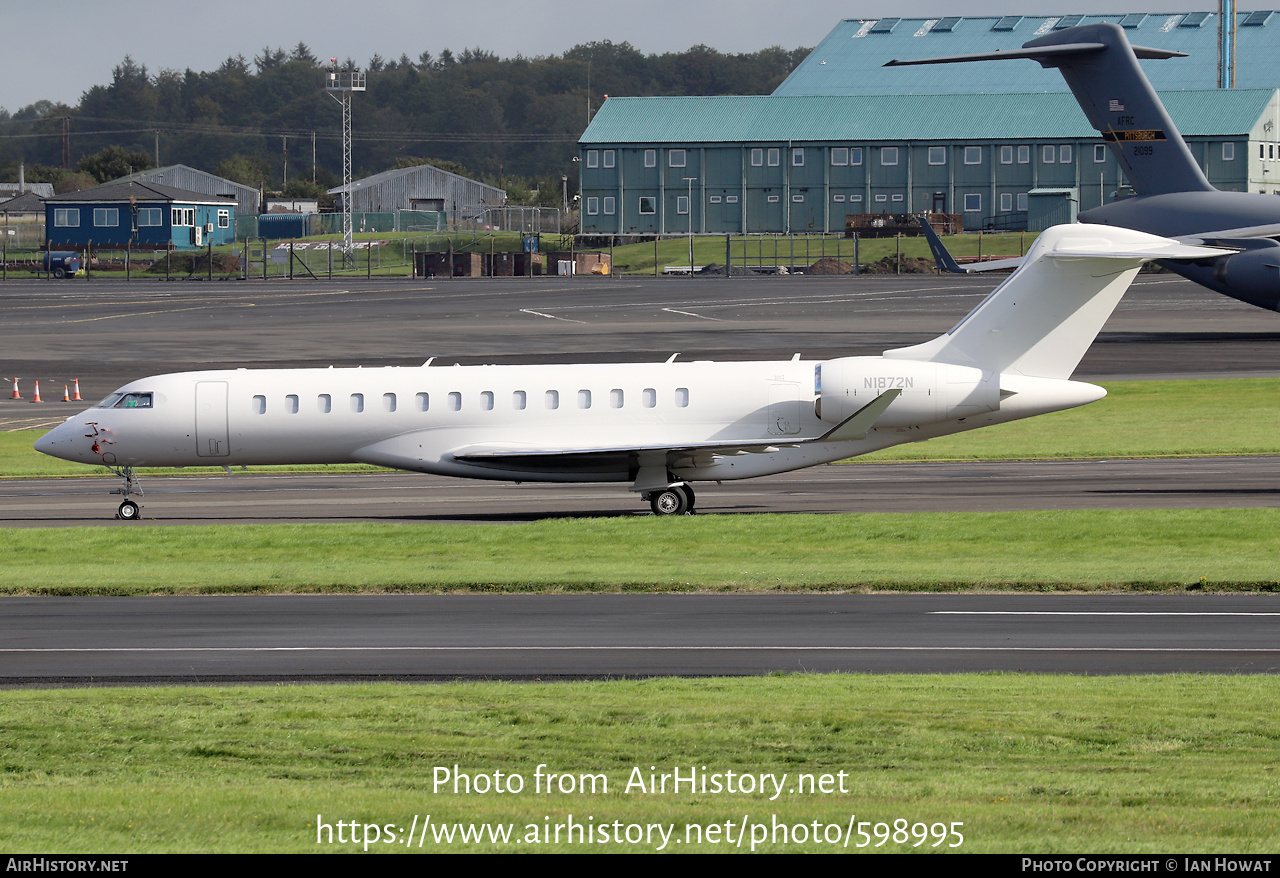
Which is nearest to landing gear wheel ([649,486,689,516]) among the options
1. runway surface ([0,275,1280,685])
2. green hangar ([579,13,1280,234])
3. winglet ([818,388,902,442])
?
runway surface ([0,275,1280,685])

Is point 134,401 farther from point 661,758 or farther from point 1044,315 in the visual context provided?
point 661,758

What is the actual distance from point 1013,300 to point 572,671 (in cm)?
1593

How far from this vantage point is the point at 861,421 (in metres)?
28.3

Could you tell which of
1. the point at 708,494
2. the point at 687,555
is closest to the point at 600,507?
the point at 708,494

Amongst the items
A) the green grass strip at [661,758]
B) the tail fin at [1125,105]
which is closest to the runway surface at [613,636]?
the green grass strip at [661,758]

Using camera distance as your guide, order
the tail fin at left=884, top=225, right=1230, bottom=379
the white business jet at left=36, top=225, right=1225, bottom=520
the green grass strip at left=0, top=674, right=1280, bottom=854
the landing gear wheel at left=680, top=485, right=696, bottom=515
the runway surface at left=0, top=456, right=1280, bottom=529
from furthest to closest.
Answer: the runway surface at left=0, top=456, right=1280, bottom=529
the landing gear wheel at left=680, top=485, right=696, bottom=515
the tail fin at left=884, top=225, right=1230, bottom=379
the white business jet at left=36, top=225, right=1225, bottom=520
the green grass strip at left=0, top=674, right=1280, bottom=854

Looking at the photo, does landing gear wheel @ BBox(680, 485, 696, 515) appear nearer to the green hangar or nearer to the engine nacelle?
the engine nacelle

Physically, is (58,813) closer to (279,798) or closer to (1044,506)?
(279,798)

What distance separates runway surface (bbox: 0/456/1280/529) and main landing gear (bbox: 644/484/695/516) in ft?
2.77

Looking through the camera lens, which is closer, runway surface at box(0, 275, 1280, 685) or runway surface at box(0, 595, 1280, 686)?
runway surface at box(0, 595, 1280, 686)

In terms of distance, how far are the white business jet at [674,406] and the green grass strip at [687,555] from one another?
228cm

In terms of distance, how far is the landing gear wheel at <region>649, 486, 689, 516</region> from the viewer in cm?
2941

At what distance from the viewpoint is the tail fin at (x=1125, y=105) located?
5422cm
